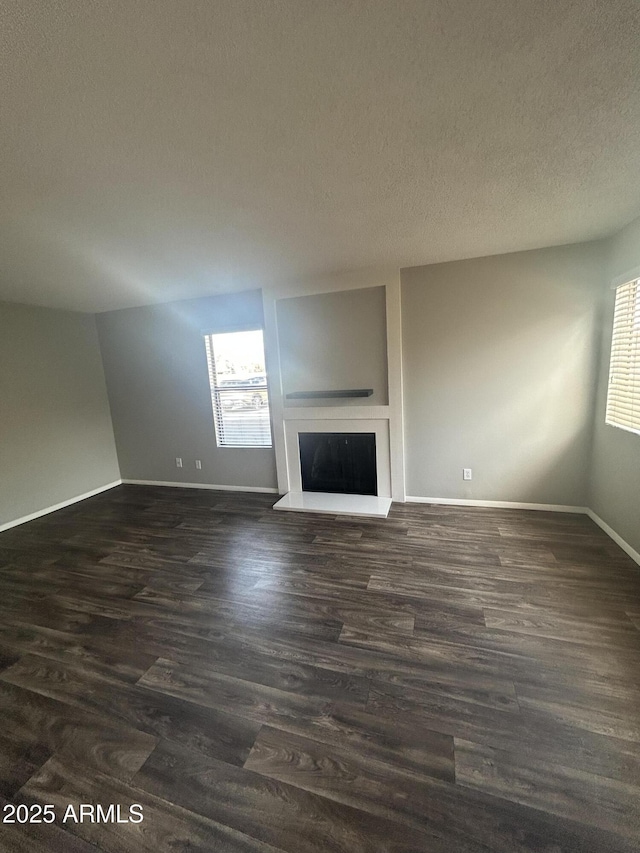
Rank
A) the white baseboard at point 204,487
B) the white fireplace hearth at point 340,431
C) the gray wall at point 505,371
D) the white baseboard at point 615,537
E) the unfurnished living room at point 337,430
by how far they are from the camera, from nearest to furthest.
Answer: the unfurnished living room at point 337,430
the white baseboard at point 615,537
the gray wall at point 505,371
the white fireplace hearth at point 340,431
the white baseboard at point 204,487

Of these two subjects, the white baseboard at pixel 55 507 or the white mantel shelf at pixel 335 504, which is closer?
the white mantel shelf at pixel 335 504

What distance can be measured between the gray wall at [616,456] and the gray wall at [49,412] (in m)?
6.06

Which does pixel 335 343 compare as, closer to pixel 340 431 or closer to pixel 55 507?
pixel 340 431

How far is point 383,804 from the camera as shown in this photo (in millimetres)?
1178

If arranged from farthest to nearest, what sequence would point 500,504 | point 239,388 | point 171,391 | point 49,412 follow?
point 171,391 → point 239,388 → point 49,412 → point 500,504

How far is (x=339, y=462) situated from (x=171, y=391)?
2.59 meters

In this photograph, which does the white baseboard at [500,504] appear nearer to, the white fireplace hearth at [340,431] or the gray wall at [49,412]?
the white fireplace hearth at [340,431]

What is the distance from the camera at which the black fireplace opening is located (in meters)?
3.91

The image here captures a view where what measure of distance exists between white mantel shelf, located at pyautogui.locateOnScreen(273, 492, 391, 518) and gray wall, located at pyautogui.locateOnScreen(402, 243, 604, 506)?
0.67 meters

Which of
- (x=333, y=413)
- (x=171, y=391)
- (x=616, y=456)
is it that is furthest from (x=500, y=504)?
(x=171, y=391)

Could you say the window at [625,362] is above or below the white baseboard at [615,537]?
above

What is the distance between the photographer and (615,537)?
9.14 feet

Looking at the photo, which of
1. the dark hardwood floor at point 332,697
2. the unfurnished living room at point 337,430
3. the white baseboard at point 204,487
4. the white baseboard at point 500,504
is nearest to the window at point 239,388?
the unfurnished living room at point 337,430

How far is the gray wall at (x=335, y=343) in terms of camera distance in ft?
12.0
